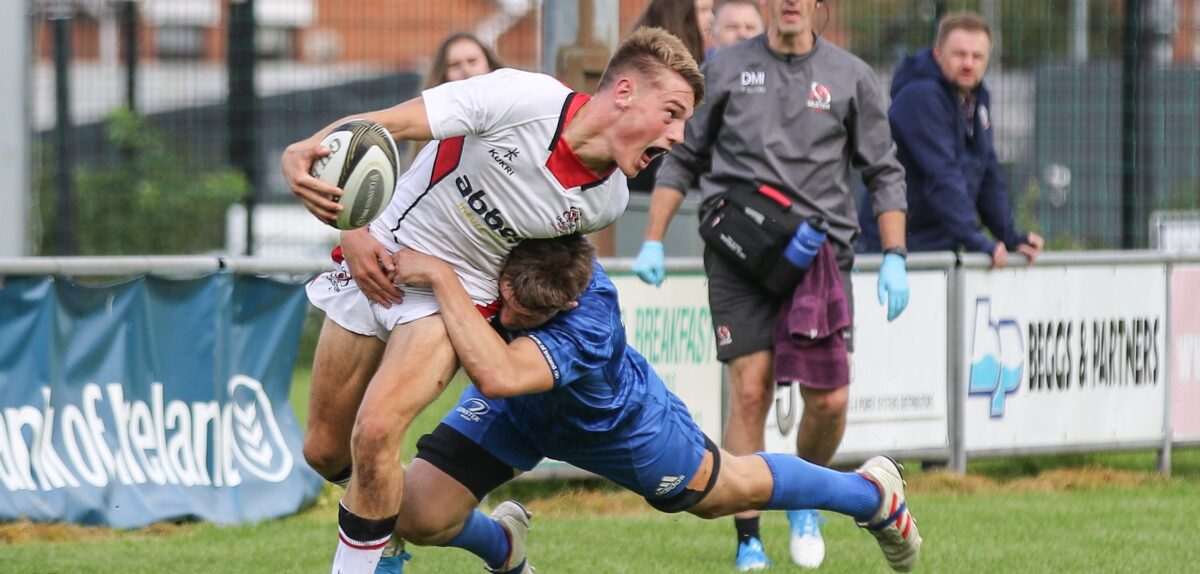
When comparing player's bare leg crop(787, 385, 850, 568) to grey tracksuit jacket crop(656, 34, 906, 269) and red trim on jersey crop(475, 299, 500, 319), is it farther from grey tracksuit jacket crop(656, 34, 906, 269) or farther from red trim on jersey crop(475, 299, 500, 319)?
red trim on jersey crop(475, 299, 500, 319)

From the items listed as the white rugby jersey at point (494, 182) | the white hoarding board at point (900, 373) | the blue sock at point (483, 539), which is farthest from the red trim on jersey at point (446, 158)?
the white hoarding board at point (900, 373)

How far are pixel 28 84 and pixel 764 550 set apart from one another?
4353mm

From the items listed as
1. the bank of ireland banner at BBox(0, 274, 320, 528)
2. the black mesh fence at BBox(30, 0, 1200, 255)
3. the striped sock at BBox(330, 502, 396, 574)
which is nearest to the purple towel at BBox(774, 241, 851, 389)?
the striped sock at BBox(330, 502, 396, 574)

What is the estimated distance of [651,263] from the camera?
700cm

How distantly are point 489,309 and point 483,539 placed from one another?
84cm

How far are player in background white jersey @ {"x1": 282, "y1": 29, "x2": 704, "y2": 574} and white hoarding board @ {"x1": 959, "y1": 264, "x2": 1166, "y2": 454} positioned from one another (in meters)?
4.06

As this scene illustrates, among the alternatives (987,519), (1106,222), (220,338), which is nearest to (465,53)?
(220,338)

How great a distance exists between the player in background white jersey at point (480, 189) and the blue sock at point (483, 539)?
542 millimetres

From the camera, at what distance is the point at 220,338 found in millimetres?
7488

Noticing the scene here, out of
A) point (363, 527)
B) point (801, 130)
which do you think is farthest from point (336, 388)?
point (801, 130)

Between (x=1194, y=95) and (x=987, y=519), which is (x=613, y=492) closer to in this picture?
(x=987, y=519)

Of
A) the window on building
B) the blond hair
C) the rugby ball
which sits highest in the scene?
the window on building

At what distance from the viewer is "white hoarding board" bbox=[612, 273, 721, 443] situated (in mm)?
8008

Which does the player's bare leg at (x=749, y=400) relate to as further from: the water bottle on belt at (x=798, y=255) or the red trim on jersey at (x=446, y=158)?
the red trim on jersey at (x=446, y=158)
